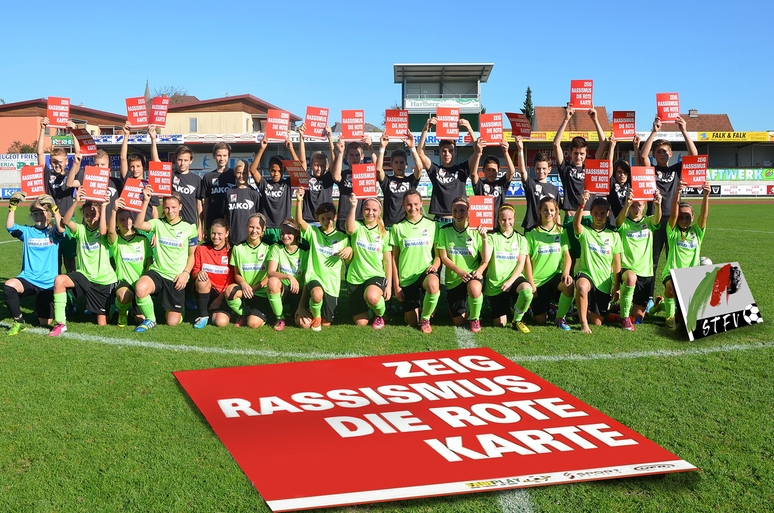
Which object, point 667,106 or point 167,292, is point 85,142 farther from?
point 667,106

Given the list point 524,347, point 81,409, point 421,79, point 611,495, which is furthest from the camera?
point 421,79

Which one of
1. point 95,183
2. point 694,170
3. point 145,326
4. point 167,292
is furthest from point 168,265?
point 694,170

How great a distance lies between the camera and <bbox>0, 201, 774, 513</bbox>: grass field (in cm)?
317

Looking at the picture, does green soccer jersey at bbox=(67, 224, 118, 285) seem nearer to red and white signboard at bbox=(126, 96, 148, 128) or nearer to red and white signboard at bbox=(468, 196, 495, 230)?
red and white signboard at bbox=(126, 96, 148, 128)

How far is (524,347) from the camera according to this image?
5852mm

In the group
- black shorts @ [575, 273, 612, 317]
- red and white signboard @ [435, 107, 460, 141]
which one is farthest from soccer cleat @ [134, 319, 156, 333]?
black shorts @ [575, 273, 612, 317]

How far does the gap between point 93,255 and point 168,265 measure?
0.74 metres

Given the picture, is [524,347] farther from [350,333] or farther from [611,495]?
[611,495]

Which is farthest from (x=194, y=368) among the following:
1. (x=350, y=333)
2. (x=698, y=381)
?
(x=698, y=381)

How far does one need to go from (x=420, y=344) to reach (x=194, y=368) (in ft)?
6.49

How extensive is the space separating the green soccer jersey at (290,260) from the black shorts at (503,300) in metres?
1.96

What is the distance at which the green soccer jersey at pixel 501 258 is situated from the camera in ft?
21.9

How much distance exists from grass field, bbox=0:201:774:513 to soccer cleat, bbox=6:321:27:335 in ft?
0.42

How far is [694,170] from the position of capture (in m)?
6.74
